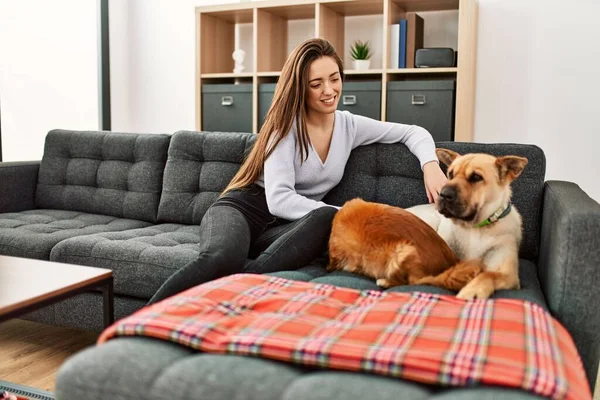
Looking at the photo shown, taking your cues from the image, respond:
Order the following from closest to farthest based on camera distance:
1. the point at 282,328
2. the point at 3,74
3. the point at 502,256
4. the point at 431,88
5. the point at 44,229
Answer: the point at 282,328 → the point at 502,256 → the point at 44,229 → the point at 431,88 → the point at 3,74

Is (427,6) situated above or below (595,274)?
above

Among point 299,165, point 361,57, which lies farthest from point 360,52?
point 299,165

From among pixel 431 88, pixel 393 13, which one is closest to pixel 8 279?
pixel 431 88

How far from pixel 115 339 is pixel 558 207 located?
1.14m

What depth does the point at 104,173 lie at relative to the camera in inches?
116

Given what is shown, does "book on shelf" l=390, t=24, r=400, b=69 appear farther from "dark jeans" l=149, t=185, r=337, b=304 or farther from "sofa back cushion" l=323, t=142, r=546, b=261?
"dark jeans" l=149, t=185, r=337, b=304

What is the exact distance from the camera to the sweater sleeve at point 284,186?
6.86ft

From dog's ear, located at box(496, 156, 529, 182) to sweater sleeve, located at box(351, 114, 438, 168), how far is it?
0.49 metres

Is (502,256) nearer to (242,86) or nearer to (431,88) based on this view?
(431,88)

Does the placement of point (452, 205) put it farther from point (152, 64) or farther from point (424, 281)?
point (152, 64)

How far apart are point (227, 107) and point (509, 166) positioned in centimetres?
246

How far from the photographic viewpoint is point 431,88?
11.0 ft

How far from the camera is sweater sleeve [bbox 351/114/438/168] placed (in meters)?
2.23

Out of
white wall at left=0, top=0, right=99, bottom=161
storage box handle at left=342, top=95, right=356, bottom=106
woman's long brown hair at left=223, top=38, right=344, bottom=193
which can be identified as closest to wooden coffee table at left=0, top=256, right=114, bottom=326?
woman's long brown hair at left=223, top=38, right=344, bottom=193
